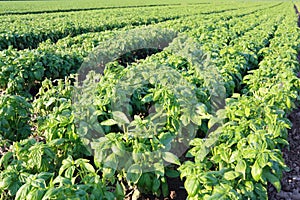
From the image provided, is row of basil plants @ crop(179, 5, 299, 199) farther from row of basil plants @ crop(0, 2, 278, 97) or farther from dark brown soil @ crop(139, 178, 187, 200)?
row of basil plants @ crop(0, 2, 278, 97)

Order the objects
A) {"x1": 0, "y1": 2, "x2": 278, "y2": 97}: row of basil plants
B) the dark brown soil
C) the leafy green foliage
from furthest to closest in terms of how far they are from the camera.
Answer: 1. {"x1": 0, "y1": 2, "x2": 278, "y2": 97}: row of basil plants
2. the leafy green foliage
3. the dark brown soil

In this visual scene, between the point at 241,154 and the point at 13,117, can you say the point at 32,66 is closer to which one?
the point at 13,117

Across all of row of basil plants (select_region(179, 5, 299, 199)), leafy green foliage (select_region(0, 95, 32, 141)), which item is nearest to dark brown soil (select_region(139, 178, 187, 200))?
row of basil plants (select_region(179, 5, 299, 199))

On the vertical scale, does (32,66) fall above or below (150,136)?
below

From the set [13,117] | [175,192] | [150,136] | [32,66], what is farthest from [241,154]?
[32,66]

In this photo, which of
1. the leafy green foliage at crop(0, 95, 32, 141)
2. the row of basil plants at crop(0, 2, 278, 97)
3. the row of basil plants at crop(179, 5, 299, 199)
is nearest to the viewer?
the row of basil plants at crop(179, 5, 299, 199)

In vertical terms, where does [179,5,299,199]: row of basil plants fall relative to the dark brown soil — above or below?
above

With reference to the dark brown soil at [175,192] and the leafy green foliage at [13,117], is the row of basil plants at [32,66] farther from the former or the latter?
the dark brown soil at [175,192]

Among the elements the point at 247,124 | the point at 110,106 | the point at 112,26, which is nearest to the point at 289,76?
the point at 247,124

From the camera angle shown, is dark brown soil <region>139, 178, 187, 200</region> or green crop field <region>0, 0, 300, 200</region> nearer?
green crop field <region>0, 0, 300, 200</region>

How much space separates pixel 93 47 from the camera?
7.72 metres

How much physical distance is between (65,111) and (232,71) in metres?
3.03

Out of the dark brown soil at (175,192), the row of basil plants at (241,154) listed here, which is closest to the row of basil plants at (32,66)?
the dark brown soil at (175,192)

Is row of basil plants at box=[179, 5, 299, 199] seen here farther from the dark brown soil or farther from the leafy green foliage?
the leafy green foliage
